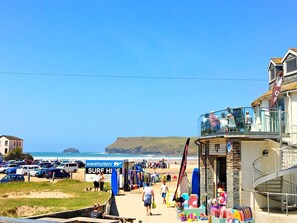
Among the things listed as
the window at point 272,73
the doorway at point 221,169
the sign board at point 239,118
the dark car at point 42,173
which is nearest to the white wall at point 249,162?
the sign board at point 239,118

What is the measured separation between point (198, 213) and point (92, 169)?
17.3 meters

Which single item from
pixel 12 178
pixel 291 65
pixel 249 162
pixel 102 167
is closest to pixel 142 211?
pixel 249 162

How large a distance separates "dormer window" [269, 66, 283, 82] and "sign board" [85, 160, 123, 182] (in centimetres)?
1364

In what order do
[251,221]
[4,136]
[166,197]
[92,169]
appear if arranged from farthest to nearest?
[4,136], [92,169], [166,197], [251,221]

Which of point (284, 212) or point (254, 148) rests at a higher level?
point (254, 148)

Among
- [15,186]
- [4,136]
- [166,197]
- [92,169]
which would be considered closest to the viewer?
[166,197]

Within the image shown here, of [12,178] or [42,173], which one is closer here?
[12,178]

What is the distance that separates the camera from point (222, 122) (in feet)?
61.8

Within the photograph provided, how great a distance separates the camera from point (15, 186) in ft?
96.1

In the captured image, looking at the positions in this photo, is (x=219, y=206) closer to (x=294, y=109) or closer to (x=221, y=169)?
(x=221, y=169)

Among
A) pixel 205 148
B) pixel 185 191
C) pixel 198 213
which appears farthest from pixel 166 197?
pixel 198 213

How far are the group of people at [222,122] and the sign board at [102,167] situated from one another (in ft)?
42.9

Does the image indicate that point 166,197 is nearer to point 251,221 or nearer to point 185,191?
point 185,191

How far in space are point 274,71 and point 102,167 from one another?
15837mm
